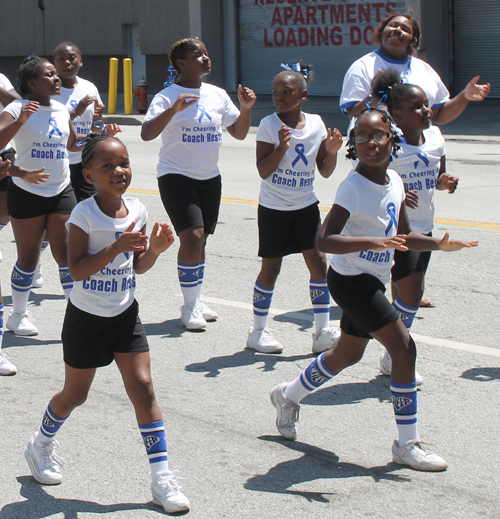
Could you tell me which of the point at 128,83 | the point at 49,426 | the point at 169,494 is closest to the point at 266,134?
the point at 49,426

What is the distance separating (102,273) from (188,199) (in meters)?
2.65

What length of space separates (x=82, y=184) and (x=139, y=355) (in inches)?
154

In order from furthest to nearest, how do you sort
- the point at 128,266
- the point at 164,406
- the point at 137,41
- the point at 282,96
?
1. the point at 137,41
2. the point at 282,96
3. the point at 164,406
4. the point at 128,266

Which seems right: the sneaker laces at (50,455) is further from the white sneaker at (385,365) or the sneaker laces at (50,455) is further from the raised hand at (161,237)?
the white sneaker at (385,365)

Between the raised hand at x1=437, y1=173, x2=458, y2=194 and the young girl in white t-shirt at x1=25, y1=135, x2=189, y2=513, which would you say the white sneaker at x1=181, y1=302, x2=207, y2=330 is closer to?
the raised hand at x1=437, y1=173, x2=458, y2=194

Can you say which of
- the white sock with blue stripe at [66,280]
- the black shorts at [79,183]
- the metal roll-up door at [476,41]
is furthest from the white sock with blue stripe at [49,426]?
the metal roll-up door at [476,41]

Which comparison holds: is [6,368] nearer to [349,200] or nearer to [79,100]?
[349,200]

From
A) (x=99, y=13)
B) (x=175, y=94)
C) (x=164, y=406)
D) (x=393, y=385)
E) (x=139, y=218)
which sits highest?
(x=99, y=13)

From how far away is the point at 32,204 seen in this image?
6.21 m

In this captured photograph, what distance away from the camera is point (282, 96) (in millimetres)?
5824

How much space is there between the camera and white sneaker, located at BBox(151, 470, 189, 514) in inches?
148

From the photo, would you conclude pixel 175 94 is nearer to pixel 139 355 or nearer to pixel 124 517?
pixel 139 355

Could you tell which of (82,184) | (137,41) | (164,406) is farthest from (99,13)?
(164,406)

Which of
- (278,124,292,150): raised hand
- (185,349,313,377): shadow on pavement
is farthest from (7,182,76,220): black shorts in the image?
(278,124,292,150): raised hand
